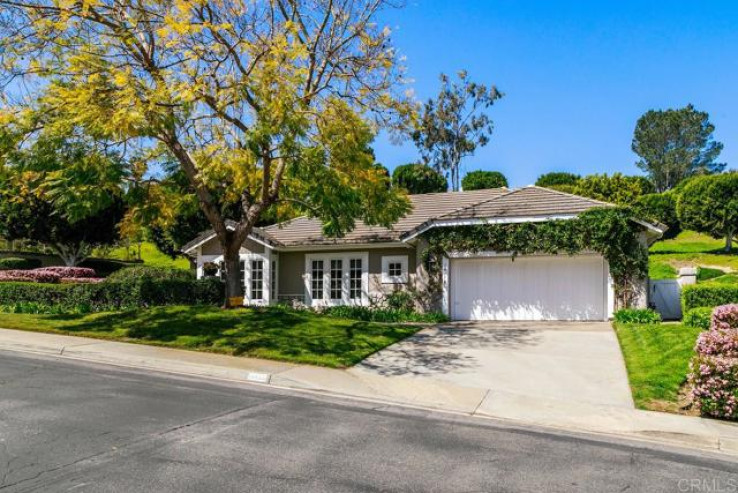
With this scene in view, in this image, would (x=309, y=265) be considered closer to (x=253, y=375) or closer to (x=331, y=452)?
(x=253, y=375)

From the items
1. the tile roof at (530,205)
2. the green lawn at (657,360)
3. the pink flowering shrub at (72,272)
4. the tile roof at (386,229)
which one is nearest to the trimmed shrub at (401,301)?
the tile roof at (386,229)

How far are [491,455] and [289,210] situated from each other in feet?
47.7

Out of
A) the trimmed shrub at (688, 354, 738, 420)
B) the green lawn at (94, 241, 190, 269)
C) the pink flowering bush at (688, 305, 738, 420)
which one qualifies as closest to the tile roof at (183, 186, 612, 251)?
the pink flowering bush at (688, 305, 738, 420)

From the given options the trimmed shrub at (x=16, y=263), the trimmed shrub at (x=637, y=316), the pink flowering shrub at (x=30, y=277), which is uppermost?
the trimmed shrub at (x=16, y=263)

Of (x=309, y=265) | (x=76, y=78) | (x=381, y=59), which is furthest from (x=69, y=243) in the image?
(x=381, y=59)

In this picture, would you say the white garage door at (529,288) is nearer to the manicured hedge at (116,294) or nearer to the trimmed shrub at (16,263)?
the manicured hedge at (116,294)

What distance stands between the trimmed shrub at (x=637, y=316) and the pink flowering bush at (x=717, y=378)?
7.66 metres

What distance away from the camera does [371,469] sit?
5.73 meters

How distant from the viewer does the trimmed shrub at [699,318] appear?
14086 millimetres

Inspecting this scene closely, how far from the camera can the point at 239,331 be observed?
1425cm

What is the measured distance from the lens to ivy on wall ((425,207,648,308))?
57.6 feet

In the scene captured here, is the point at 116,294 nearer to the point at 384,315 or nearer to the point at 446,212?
the point at 384,315

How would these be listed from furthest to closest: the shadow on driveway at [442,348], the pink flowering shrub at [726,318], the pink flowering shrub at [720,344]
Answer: the shadow on driveway at [442,348]
the pink flowering shrub at [726,318]
the pink flowering shrub at [720,344]

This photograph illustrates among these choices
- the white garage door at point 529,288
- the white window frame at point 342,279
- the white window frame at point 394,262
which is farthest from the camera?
the white window frame at point 342,279
